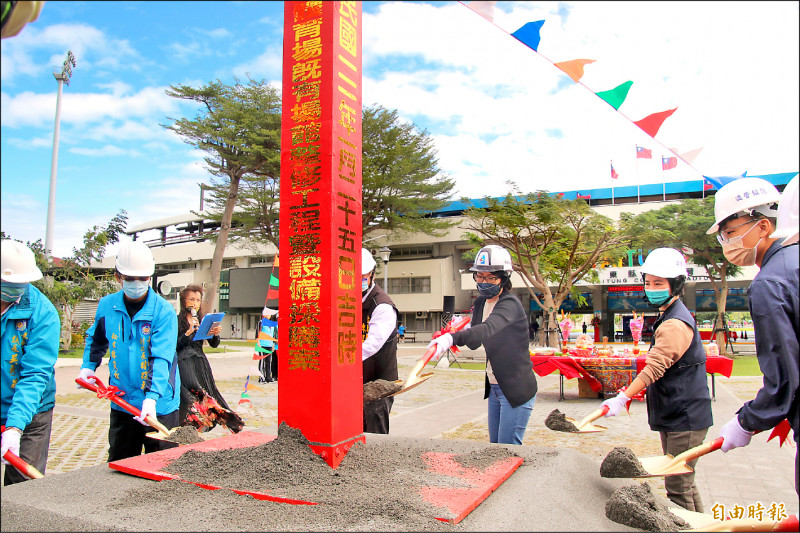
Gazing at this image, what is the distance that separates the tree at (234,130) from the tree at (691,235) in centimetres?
1390

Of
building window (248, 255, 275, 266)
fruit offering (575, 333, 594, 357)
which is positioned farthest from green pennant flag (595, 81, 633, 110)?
building window (248, 255, 275, 266)

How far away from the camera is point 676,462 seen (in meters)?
2.58

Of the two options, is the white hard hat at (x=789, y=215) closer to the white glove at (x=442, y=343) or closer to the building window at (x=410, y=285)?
the white glove at (x=442, y=343)

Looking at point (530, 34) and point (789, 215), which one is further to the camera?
point (530, 34)

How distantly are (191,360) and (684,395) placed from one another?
12.8 ft

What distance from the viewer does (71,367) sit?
1450cm

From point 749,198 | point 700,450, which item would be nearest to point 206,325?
point 700,450

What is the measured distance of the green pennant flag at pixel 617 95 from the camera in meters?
3.22

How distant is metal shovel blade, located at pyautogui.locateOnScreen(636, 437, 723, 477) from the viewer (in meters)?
2.39

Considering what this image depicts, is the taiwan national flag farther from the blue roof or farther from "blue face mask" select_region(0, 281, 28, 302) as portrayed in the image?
"blue face mask" select_region(0, 281, 28, 302)

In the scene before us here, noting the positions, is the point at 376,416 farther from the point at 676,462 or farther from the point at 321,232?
the point at 676,462

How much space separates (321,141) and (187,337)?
2.79 metres

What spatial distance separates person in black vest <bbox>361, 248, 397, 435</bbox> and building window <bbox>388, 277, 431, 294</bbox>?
29.7 meters

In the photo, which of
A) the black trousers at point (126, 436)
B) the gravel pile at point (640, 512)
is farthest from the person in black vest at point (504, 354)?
the black trousers at point (126, 436)
